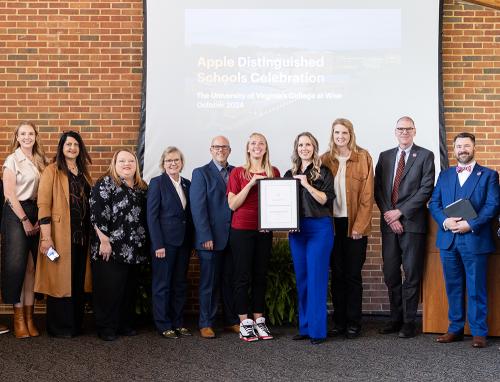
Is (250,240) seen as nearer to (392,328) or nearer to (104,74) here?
(392,328)

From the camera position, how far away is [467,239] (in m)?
4.96

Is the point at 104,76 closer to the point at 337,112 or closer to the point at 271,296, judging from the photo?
the point at 337,112

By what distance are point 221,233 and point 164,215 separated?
1.59ft

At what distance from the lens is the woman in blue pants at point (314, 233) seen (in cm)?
499

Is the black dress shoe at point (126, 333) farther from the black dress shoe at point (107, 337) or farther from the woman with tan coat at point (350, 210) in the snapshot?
the woman with tan coat at point (350, 210)

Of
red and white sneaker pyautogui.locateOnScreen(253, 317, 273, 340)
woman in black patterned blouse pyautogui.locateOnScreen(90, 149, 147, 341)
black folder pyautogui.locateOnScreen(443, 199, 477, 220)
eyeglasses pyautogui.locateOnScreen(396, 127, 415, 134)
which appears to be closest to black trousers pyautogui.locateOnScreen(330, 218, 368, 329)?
red and white sneaker pyautogui.locateOnScreen(253, 317, 273, 340)

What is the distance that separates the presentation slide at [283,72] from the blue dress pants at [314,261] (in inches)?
52.9

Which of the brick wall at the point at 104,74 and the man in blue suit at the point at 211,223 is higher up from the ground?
the brick wall at the point at 104,74

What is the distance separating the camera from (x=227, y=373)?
422 centimetres

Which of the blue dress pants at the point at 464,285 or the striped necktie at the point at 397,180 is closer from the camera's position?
the blue dress pants at the point at 464,285

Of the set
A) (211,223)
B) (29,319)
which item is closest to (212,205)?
(211,223)

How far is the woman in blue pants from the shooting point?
4992 millimetres

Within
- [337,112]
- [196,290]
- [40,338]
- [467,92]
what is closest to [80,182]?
[40,338]

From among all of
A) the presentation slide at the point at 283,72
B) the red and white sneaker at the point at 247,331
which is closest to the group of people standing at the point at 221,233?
the red and white sneaker at the point at 247,331
